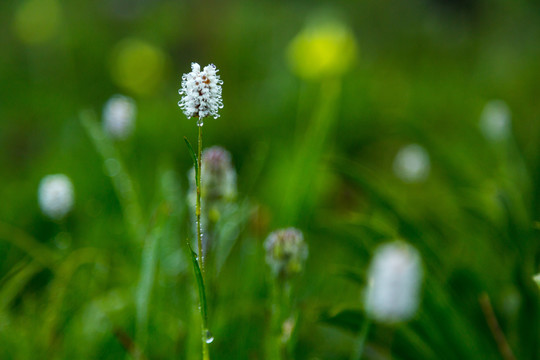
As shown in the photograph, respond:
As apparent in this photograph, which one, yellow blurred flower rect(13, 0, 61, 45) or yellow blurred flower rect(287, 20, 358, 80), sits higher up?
yellow blurred flower rect(13, 0, 61, 45)

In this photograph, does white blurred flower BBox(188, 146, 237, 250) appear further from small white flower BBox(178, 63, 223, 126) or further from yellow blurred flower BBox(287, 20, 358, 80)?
yellow blurred flower BBox(287, 20, 358, 80)

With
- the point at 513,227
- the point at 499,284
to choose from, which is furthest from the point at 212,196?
the point at 499,284

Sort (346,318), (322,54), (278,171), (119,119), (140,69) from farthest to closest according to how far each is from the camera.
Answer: (140,69) → (322,54) → (278,171) → (119,119) → (346,318)

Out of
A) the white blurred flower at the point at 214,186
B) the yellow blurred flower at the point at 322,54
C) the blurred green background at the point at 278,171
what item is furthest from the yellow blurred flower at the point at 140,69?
the white blurred flower at the point at 214,186

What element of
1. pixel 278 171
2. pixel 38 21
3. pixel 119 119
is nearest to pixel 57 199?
pixel 119 119

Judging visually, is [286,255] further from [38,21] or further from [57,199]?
[38,21]

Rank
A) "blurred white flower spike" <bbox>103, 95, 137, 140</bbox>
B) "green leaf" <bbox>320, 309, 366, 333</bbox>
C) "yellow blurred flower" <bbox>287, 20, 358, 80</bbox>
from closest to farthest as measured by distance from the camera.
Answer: "green leaf" <bbox>320, 309, 366, 333</bbox>, "blurred white flower spike" <bbox>103, 95, 137, 140</bbox>, "yellow blurred flower" <bbox>287, 20, 358, 80</bbox>

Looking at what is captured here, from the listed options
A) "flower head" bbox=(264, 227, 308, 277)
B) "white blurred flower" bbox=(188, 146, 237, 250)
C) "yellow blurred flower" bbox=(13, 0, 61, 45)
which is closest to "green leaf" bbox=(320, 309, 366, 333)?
"flower head" bbox=(264, 227, 308, 277)

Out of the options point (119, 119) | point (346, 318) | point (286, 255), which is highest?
point (119, 119)

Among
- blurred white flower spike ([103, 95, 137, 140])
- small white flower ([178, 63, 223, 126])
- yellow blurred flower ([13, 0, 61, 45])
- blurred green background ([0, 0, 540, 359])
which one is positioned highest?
yellow blurred flower ([13, 0, 61, 45])

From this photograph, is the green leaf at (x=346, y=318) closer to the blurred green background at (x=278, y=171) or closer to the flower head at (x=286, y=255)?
the blurred green background at (x=278, y=171)
